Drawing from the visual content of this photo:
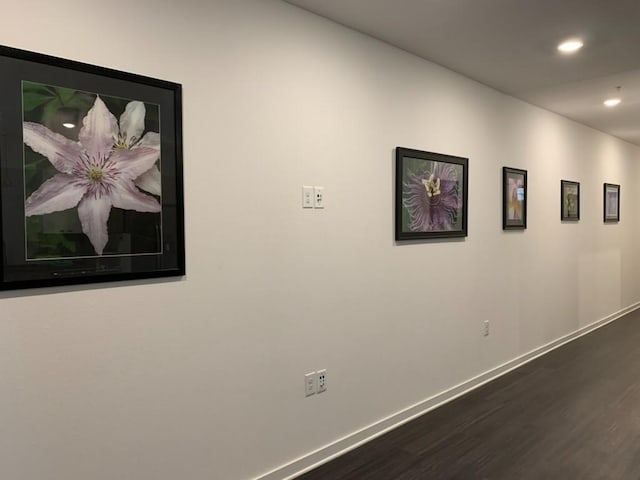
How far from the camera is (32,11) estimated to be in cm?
158

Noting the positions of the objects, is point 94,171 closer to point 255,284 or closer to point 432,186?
point 255,284

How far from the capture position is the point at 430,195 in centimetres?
327

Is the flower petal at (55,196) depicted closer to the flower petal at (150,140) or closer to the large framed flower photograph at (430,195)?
the flower petal at (150,140)

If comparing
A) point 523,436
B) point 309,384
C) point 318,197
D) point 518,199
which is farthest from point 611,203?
point 309,384

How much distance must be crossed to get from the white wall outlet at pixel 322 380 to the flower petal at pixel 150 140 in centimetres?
151

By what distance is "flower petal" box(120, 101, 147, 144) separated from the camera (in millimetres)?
1804

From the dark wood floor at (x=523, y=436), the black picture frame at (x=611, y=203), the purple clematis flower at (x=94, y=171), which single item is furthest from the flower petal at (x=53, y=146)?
the black picture frame at (x=611, y=203)

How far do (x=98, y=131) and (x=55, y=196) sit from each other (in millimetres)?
296

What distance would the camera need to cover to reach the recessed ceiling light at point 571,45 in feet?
9.45

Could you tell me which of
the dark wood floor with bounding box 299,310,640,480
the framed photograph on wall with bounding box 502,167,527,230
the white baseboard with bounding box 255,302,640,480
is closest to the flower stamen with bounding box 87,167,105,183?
the white baseboard with bounding box 255,302,640,480

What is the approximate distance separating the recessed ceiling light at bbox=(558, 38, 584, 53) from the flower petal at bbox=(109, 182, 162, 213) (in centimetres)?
271

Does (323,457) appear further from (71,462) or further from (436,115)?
(436,115)

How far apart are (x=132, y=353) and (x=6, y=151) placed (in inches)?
34.6

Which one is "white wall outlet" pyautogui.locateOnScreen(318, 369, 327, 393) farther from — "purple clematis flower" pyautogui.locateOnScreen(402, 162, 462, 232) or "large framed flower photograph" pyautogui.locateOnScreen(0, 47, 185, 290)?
"purple clematis flower" pyautogui.locateOnScreen(402, 162, 462, 232)
